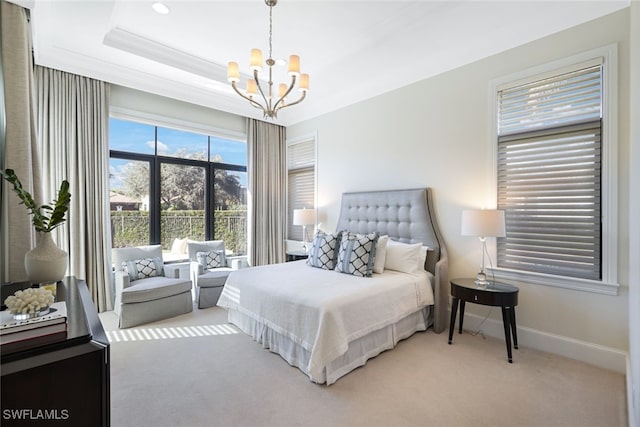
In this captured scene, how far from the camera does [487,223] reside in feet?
8.96

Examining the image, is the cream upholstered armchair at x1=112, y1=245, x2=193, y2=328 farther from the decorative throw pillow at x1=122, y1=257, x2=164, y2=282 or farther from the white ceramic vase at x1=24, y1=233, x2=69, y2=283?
the white ceramic vase at x1=24, y1=233, x2=69, y2=283

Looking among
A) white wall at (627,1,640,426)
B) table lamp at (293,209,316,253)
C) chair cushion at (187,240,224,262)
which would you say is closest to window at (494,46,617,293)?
white wall at (627,1,640,426)

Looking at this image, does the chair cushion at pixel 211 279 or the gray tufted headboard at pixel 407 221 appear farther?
the chair cushion at pixel 211 279

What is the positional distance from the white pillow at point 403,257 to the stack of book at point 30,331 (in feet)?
9.57

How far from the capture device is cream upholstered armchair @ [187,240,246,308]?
3996mm

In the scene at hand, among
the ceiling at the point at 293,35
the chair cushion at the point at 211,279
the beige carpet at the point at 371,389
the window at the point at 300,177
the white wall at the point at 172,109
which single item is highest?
the ceiling at the point at 293,35

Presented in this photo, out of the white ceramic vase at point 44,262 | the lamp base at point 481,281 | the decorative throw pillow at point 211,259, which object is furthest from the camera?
the decorative throw pillow at point 211,259

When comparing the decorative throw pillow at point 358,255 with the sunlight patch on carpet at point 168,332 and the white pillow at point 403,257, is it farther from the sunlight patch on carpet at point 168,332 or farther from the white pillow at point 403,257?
the sunlight patch on carpet at point 168,332

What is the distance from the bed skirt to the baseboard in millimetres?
665

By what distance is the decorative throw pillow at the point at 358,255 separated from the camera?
123 inches

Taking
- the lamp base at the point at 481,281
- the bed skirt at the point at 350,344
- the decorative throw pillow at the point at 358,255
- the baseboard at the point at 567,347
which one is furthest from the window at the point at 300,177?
the baseboard at the point at 567,347

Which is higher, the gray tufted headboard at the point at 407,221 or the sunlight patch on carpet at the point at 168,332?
the gray tufted headboard at the point at 407,221

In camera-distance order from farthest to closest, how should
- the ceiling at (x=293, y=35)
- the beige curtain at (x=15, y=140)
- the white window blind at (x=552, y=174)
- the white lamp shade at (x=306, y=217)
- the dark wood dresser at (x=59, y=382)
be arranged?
the white lamp shade at (x=306, y=217) → the ceiling at (x=293, y=35) → the white window blind at (x=552, y=174) → the beige curtain at (x=15, y=140) → the dark wood dresser at (x=59, y=382)

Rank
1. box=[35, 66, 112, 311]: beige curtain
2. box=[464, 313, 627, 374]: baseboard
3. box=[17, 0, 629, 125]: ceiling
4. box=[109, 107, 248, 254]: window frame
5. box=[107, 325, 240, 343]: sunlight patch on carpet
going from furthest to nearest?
box=[109, 107, 248, 254]: window frame
box=[35, 66, 112, 311]: beige curtain
box=[107, 325, 240, 343]: sunlight patch on carpet
box=[17, 0, 629, 125]: ceiling
box=[464, 313, 627, 374]: baseboard
